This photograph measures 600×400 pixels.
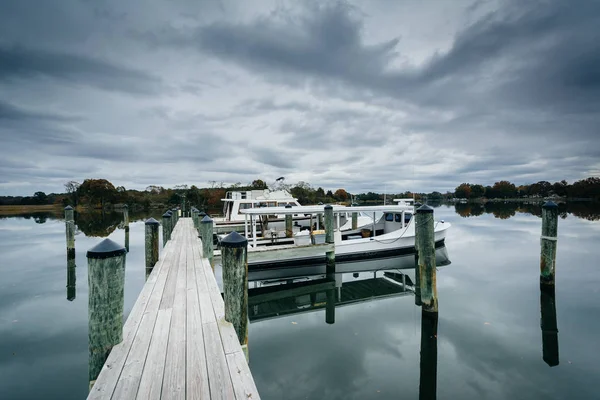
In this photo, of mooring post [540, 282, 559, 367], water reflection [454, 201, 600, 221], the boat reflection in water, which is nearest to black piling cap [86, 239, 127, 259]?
mooring post [540, 282, 559, 367]

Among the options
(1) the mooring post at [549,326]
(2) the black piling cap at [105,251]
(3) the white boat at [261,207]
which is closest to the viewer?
(2) the black piling cap at [105,251]

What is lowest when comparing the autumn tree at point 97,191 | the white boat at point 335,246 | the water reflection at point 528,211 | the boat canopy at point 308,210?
the water reflection at point 528,211

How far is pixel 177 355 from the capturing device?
3340mm

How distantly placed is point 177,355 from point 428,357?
514cm

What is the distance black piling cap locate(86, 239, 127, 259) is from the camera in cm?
314

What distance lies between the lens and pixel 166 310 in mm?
4695

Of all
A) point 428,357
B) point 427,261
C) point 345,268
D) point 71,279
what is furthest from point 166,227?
point 428,357

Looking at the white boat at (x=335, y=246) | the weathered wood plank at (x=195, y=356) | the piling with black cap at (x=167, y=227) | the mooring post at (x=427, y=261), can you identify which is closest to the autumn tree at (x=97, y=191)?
the piling with black cap at (x=167, y=227)

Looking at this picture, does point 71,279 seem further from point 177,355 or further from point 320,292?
point 177,355

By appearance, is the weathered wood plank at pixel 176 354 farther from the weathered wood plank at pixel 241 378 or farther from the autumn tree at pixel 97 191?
the autumn tree at pixel 97 191

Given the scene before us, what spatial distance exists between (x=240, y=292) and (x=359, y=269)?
A: 9760 millimetres

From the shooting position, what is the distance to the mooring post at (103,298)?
317cm

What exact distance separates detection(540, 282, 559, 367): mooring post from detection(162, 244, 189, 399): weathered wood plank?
22.6 ft

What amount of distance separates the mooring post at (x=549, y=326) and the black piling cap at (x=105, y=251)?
7.88 metres
